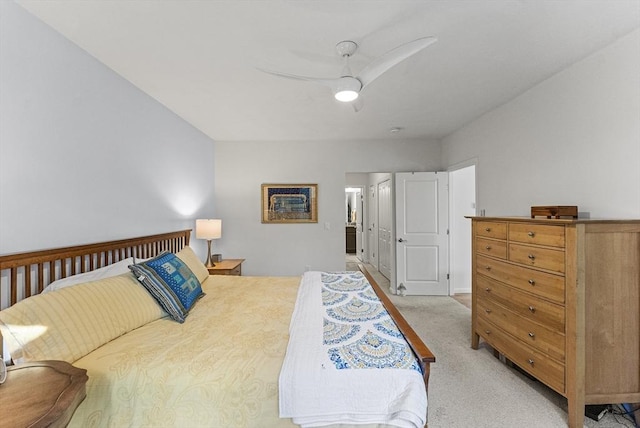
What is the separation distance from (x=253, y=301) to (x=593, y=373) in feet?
7.94

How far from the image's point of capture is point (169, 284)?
202 centimetres

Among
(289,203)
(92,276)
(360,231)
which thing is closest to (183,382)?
(92,276)

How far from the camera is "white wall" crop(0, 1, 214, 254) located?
1564 mm

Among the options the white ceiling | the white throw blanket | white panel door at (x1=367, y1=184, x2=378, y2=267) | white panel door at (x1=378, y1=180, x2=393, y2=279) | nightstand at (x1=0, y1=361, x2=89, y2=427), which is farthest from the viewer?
white panel door at (x1=367, y1=184, x2=378, y2=267)

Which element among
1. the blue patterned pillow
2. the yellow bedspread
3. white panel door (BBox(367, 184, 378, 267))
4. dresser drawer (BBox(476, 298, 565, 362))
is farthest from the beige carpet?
white panel door (BBox(367, 184, 378, 267))

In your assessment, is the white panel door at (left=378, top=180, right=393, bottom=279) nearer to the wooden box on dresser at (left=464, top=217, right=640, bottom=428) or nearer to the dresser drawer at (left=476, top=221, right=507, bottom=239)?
the dresser drawer at (left=476, top=221, right=507, bottom=239)

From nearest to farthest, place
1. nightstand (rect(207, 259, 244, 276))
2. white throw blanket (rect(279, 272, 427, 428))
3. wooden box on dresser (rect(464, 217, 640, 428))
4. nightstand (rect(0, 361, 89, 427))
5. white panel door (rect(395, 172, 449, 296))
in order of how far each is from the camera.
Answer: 1. nightstand (rect(0, 361, 89, 427))
2. white throw blanket (rect(279, 272, 427, 428))
3. wooden box on dresser (rect(464, 217, 640, 428))
4. nightstand (rect(207, 259, 244, 276))
5. white panel door (rect(395, 172, 449, 296))

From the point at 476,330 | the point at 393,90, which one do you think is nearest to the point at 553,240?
the point at 476,330

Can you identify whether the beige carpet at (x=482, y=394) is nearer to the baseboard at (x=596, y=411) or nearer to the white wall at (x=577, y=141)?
the baseboard at (x=596, y=411)

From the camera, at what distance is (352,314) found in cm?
186

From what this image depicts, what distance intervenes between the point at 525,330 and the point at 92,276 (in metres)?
3.23

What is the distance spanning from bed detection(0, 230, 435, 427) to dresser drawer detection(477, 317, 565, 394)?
3.92ft

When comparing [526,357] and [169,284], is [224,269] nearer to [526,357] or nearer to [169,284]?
[169,284]

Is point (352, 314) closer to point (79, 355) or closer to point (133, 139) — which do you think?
point (79, 355)
